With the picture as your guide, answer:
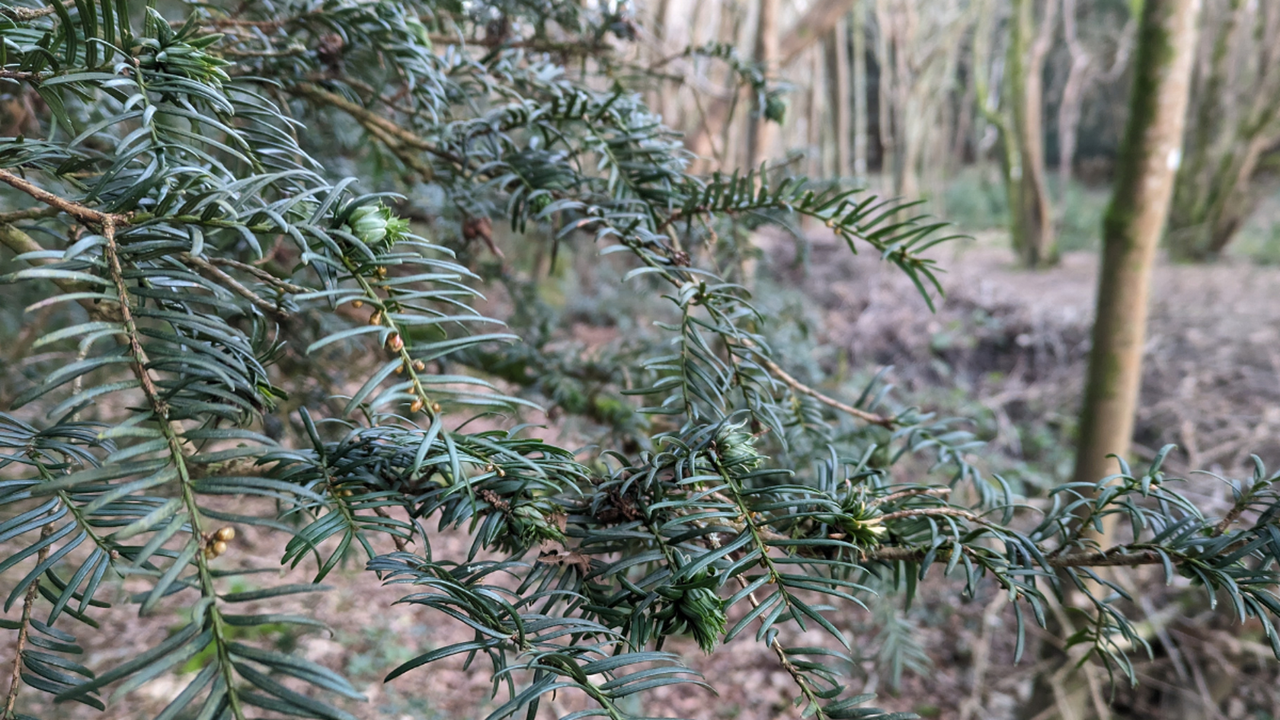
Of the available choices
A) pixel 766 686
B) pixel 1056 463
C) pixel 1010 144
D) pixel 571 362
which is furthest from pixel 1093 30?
pixel 571 362

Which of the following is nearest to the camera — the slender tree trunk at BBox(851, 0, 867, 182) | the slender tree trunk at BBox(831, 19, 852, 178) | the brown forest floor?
the brown forest floor

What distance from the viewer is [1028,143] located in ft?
18.1

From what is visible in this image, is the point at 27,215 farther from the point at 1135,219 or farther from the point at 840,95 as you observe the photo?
the point at 840,95

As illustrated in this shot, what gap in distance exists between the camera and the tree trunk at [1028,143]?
549 centimetres

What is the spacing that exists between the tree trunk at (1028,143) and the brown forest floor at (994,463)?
1.63m

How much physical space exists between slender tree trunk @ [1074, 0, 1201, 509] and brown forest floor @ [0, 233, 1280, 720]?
63 cm

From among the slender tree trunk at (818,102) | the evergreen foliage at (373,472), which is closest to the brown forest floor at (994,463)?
the evergreen foliage at (373,472)

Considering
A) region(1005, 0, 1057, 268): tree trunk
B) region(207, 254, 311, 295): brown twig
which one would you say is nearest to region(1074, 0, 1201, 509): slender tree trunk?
region(207, 254, 311, 295): brown twig

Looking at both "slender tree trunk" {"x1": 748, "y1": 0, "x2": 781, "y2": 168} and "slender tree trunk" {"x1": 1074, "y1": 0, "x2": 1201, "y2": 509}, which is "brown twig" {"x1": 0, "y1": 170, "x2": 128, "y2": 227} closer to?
"slender tree trunk" {"x1": 1074, "y1": 0, "x2": 1201, "y2": 509}

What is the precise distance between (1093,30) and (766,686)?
11113 mm

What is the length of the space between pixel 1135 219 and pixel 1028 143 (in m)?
4.70

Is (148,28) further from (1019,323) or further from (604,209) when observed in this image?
(1019,323)

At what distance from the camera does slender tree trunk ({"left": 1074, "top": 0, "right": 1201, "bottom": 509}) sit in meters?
1.50

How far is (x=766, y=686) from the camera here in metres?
2.30
